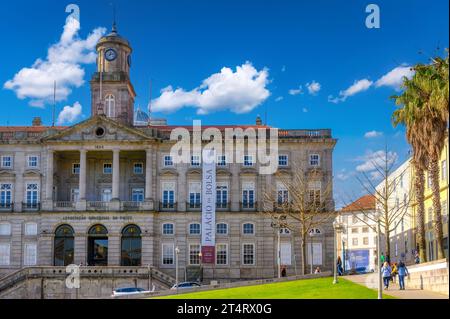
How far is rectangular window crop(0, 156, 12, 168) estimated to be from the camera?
246 ft

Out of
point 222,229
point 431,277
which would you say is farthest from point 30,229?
point 431,277

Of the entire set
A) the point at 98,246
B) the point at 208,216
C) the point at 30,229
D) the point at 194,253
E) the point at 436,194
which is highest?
the point at 436,194

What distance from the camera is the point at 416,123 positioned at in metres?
50.8

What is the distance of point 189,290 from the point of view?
2024 inches

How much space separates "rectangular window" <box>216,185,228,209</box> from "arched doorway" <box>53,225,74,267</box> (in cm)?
1343

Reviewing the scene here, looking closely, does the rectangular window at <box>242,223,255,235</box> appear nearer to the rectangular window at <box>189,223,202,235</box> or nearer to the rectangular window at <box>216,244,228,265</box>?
the rectangular window at <box>216,244,228,265</box>

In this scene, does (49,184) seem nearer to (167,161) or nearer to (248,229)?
(167,161)

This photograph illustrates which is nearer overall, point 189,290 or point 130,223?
point 189,290

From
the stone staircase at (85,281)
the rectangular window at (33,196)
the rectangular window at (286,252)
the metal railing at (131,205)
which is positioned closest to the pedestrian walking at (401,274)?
the stone staircase at (85,281)

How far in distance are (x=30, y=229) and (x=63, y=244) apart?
136 inches

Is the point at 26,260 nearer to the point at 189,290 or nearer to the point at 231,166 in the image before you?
the point at 231,166

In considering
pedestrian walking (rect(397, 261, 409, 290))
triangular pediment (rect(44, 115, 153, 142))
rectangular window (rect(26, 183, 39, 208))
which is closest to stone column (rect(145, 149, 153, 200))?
triangular pediment (rect(44, 115, 153, 142))

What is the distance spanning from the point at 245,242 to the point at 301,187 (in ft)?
28.4
